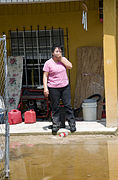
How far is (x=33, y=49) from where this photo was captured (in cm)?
1123

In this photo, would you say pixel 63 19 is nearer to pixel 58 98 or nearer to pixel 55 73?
pixel 55 73

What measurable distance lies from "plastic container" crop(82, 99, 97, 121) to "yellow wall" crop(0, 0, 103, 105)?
1.28 metres

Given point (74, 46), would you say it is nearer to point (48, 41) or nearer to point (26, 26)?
point (48, 41)

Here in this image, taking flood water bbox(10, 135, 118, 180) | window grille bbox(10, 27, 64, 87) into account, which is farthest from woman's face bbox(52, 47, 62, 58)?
window grille bbox(10, 27, 64, 87)

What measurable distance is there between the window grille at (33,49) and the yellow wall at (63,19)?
0.22 m

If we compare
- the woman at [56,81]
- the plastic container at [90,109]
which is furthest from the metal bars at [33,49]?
the woman at [56,81]

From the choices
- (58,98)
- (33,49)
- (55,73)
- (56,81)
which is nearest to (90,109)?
(58,98)

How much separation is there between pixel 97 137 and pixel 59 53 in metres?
2.02

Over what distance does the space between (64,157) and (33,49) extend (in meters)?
4.94

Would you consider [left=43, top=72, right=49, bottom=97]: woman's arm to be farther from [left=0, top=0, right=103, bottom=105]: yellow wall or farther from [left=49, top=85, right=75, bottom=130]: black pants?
[left=0, top=0, right=103, bottom=105]: yellow wall

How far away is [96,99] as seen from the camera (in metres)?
10.5

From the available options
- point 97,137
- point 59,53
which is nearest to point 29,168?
point 97,137

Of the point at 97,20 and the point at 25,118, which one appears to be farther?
the point at 97,20

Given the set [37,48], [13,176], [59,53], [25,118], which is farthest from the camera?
[37,48]
